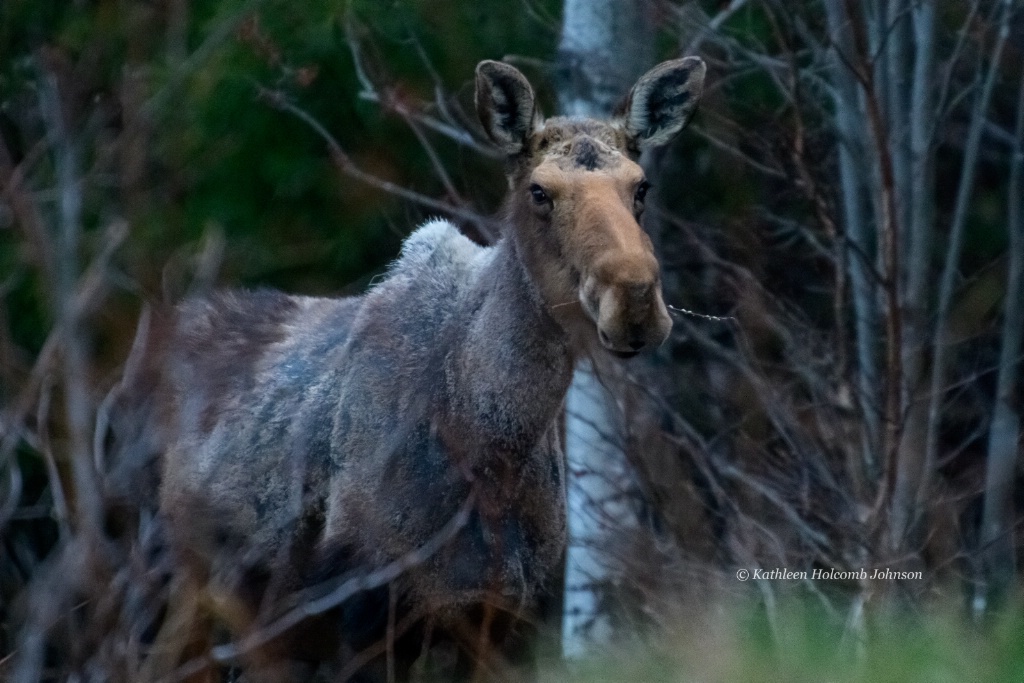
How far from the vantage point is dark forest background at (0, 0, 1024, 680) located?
5824 millimetres

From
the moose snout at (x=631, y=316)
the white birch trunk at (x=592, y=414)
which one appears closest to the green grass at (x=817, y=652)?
the moose snout at (x=631, y=316)

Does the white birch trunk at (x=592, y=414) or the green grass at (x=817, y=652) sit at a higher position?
the white birch trunk at (x=592, y=414)

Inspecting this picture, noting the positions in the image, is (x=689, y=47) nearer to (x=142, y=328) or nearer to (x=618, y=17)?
(x=618, y=17)

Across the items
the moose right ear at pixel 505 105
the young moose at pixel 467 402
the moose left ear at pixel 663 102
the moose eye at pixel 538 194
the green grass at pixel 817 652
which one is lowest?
the green grass at pixel 817 652

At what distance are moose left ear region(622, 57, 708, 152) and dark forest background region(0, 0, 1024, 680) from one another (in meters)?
0.91

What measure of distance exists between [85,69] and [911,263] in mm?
4990

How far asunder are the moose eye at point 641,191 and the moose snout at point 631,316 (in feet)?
2.22

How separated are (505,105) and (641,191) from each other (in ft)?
2.41

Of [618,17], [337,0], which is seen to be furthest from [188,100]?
[618,17]

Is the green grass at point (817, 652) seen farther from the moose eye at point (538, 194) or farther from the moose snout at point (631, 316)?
the moose eye at point (538, 194)

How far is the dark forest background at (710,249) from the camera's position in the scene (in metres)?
5.82

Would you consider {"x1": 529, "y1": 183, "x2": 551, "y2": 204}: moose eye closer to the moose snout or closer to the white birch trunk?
the moose snout

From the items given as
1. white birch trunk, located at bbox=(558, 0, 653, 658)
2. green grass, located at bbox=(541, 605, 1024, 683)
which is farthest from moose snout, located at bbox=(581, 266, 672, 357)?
white birch trunk, located at bbox=(558, 0, 653, 658)

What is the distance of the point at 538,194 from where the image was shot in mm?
6113
